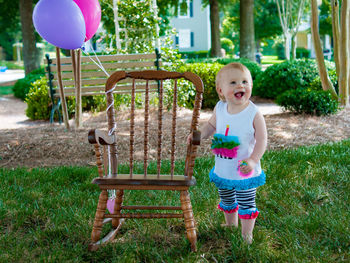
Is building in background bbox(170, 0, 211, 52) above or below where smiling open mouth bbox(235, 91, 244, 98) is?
above

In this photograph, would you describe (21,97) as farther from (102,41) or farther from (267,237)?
(267,237)

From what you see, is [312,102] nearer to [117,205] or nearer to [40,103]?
[117,205]

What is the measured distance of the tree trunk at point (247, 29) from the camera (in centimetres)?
1370

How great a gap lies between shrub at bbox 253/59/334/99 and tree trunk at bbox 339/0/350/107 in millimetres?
1382

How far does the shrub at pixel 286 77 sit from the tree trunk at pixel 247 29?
4223 mm

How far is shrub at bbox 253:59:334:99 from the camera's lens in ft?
29.8

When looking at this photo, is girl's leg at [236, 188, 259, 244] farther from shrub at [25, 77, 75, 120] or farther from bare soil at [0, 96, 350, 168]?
shrub at [25, 77, 75, 120]

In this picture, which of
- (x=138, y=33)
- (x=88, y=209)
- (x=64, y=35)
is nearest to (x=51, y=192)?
(x=88, y=209)

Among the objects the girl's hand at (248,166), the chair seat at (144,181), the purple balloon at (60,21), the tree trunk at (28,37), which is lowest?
the chair seat at (144,181)

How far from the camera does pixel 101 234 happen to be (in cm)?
279

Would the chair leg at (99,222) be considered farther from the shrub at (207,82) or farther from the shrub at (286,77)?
the shrub at (286,77)

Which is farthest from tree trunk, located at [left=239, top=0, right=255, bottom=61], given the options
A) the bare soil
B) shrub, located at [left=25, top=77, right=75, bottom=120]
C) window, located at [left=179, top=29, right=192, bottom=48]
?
window, located at [left=179, top=29, right=192, bottom=48]

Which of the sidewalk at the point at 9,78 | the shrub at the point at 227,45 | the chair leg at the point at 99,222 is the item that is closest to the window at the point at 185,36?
the shrub at the point at 227,45

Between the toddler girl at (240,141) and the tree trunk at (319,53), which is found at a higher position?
the tree trunk at (319,53)
